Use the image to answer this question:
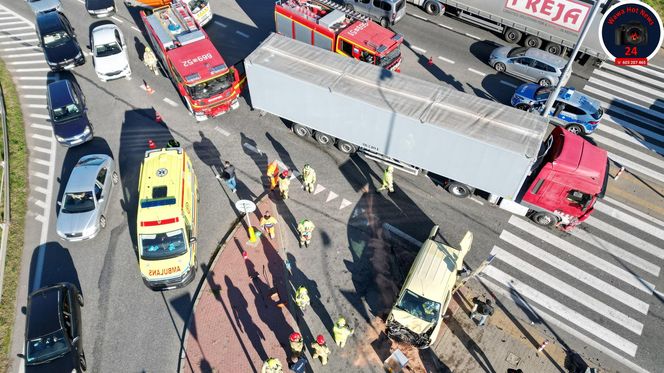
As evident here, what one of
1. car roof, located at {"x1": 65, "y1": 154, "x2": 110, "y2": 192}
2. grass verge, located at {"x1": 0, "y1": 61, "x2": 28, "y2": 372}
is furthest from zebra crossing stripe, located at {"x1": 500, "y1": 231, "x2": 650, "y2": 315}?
grass verge, located at {"x1": 0, "y1": 61, "x2": 28, "y2": 372}

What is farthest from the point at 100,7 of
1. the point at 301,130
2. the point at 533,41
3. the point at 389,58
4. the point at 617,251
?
the point at 617,251

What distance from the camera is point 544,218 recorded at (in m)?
17.8

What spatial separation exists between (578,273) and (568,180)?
3798 mm

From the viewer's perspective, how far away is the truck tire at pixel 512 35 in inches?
1015

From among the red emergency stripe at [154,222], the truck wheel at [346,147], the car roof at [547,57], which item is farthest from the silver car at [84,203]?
the car roof at [547,57]

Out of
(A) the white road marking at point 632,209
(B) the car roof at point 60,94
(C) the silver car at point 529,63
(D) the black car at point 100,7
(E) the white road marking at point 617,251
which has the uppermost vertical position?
(C) the silver car at point 529,63

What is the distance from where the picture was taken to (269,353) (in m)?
14.6

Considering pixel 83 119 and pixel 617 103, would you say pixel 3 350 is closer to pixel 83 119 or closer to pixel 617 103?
pixel 83 119

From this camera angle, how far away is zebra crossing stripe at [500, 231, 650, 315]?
15.9 meters

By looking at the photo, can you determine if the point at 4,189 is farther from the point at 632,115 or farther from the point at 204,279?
the point at 632,115

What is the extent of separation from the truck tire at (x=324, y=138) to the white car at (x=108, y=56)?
1208 cm

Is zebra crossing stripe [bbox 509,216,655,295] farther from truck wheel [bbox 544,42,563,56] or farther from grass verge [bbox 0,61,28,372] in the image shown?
grass verge [bbox 0,61,28,372]

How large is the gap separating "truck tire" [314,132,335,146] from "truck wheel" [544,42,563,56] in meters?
15.1

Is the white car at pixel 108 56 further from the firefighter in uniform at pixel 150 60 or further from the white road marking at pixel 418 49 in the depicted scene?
the white road marking at pixel 418 49
